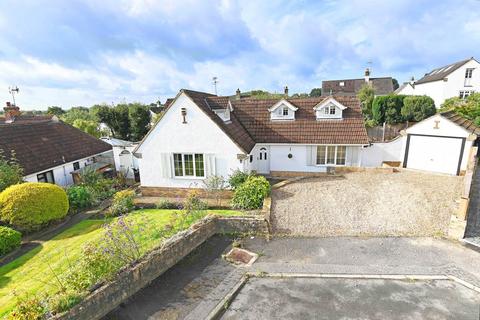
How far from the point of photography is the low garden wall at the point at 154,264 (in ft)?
23.1

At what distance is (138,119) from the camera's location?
32.9 metres

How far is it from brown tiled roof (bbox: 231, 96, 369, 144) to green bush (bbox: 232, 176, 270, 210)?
18.9 ft

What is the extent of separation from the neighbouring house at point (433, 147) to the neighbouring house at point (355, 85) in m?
43.4

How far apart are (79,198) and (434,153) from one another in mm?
24326

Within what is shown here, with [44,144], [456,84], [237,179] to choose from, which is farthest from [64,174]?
[456,84]

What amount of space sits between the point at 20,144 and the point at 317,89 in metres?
108

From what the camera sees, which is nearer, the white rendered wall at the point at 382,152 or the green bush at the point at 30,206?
the green bush at the point at 30,206

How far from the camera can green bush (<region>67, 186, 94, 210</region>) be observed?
52.9ft

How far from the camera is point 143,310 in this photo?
25.1 ft

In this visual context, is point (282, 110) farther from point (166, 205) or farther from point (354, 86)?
point (354, 86)

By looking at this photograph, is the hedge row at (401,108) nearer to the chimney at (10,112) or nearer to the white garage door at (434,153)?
the white garage door at (434,153)

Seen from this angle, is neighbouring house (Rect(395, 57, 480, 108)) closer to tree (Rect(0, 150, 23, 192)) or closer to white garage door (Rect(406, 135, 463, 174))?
white garage door (Rect(406, 135, 463, 174))

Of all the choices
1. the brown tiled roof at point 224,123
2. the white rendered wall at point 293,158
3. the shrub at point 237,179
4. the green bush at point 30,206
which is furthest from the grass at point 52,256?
the white rendered wall at point 293,158

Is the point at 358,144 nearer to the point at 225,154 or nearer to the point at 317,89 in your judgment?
the point at 225,154
